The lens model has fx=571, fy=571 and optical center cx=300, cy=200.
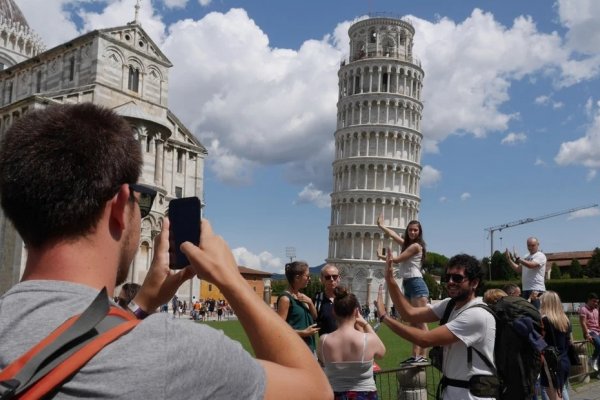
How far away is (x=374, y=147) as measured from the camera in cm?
7281

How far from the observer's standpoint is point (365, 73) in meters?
74.2

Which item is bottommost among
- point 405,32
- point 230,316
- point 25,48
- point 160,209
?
point 230,316

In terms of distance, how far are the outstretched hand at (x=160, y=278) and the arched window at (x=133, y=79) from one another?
1463 inches

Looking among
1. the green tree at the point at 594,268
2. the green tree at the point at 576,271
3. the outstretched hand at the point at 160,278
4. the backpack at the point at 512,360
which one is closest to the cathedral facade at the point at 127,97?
the backpack at the point at 512,360

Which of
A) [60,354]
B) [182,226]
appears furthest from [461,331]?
[60,354]

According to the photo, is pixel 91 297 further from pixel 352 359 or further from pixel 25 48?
pixel 25 48

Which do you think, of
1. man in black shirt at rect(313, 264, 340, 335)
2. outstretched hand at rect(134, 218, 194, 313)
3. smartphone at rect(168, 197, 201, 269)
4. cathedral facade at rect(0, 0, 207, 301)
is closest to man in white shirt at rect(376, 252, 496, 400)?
man in black shirt at rect(313, 264, 340, 335)

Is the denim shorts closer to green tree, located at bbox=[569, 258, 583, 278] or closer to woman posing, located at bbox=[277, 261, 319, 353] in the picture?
woman posing, located at bbox=[277, 261, 319, 353]

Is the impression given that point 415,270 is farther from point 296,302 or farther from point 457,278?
point 457,278

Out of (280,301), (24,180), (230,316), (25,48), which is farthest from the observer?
(25,48)

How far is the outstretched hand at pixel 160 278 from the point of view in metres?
2.13

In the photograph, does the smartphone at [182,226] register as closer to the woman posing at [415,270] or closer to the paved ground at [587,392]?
the woman posing at [415,270]

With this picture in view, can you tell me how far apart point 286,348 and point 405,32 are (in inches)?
3091

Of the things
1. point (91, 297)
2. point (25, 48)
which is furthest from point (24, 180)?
point (25, 48)
